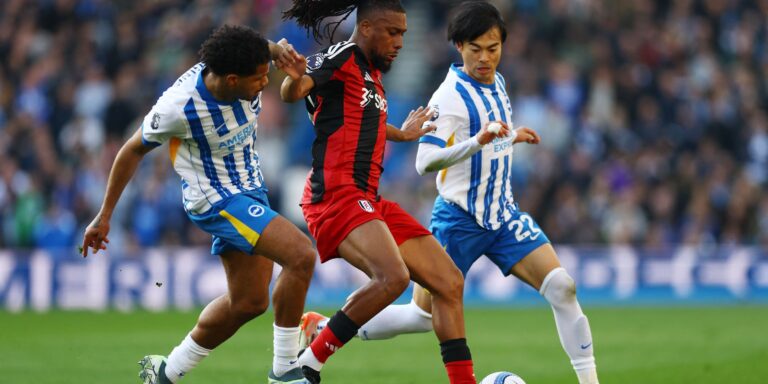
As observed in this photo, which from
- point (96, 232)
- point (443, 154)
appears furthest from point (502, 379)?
point (96, 232)

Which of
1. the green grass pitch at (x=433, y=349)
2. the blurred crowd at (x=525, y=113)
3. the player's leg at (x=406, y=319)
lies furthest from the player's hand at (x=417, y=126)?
the blurred crowd at (x=525, y=113)

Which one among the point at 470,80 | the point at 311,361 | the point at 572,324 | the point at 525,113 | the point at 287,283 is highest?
the point at 525,113

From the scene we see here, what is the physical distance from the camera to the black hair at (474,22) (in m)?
7.79

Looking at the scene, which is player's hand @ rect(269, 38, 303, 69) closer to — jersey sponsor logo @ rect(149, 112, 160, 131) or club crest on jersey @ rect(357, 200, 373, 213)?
jersey sponsor logo @ rect(149, 112, 160, 131)

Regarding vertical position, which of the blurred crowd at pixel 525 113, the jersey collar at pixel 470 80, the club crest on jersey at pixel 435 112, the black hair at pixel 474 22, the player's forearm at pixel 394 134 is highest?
the blurred crowd at pixel 525 113

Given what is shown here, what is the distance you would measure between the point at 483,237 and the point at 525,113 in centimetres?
1190

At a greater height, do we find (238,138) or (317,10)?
(317,10)

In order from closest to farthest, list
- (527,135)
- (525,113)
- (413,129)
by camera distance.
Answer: (413,129), (527,135), (525,113)

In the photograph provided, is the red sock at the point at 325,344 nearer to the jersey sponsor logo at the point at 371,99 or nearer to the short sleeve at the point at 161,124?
the jersey sponsor logo at the point at 371,99

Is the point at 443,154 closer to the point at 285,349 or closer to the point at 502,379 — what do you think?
the point at 502,379

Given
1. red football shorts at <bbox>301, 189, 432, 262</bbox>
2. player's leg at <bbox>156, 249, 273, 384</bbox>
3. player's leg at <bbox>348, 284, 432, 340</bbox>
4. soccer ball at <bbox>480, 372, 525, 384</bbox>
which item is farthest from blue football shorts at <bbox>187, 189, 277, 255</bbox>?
soccer ball at <bbox>480, 372, 525, 384</bbox>

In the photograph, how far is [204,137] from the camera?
7141 mm

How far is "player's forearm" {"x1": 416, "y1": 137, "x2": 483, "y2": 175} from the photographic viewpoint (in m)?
7.31

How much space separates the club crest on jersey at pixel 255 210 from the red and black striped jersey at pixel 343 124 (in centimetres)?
28
